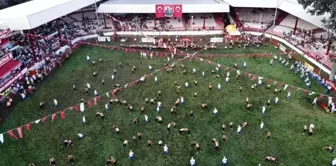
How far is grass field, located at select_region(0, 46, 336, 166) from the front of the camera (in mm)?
18719

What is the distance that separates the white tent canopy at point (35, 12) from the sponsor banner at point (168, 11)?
882 cm

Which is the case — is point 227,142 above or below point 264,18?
below

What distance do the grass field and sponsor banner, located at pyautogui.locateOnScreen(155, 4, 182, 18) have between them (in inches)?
466

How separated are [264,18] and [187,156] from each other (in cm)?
2714

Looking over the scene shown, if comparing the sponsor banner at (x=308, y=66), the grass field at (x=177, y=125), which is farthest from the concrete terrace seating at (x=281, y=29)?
the grass field at (x=177, y=125)

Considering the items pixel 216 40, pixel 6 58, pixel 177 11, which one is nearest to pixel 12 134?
pixel 6 58

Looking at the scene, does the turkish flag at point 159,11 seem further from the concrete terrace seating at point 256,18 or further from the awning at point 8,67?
the awning at point 8,67

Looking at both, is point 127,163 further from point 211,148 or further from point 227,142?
point 227,142

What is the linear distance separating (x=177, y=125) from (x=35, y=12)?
18062mm

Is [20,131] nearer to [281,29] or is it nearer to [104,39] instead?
[104,39]

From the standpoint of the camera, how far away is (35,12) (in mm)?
28953

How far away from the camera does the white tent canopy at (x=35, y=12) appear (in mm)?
27734

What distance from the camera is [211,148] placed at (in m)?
19.2

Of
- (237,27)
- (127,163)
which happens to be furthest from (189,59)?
(127,163)
